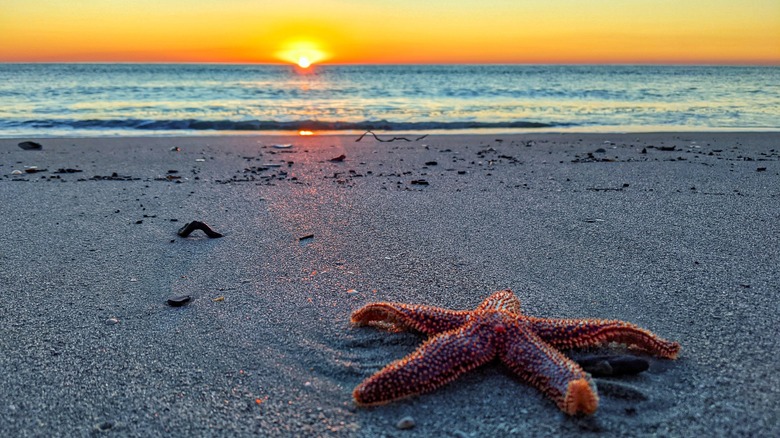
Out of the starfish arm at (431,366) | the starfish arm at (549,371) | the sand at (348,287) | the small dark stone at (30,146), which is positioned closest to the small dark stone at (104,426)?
the sand at (348,287)

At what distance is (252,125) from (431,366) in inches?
581

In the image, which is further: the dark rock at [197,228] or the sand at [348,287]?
the dark rock at [197,228]

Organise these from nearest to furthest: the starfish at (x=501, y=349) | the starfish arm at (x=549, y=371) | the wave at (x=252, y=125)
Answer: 1. the starfish arm at (x=549, y=371)
2. the starfish at (x=501, y=349)
3. the wave at (x=252, y=125)

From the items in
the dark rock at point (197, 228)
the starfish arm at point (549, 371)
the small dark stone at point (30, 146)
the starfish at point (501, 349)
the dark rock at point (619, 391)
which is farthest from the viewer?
the small dark stone at point (30, 146)

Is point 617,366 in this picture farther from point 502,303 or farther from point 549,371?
point 502,303

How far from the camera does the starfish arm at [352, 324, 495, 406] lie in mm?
2355

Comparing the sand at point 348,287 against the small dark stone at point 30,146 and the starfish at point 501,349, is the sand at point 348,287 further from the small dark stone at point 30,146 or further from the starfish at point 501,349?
the small dark stone at point 30,146

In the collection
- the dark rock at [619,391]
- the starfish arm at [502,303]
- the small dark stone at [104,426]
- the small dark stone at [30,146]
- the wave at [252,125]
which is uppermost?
the wave at [252,125]

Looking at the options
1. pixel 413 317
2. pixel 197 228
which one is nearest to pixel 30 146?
pixel 197 228

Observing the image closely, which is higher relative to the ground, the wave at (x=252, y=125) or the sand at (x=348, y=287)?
the wave at (x=252, y=125)

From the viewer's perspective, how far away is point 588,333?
8.64 ft

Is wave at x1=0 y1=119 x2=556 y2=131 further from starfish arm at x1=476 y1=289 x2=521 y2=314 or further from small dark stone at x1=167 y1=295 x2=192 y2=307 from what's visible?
starfish arm at x1=476 y1=289 x2=521 y2=314

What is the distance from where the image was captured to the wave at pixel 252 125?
1589 centimetres

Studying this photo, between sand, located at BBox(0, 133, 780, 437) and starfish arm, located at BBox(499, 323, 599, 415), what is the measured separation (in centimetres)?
9
